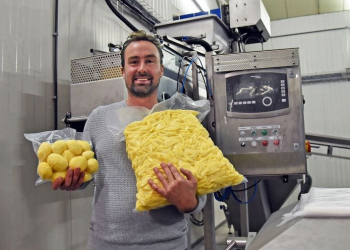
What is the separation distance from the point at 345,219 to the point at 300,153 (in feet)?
1.51

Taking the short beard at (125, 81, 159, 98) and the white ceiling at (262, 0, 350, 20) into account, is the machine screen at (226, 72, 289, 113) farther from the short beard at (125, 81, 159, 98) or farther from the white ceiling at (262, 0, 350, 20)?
the white ceiling at (262, 0, 350, 20)

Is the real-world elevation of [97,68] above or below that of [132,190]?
above

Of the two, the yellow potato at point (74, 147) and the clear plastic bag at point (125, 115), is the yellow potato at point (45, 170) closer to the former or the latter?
the yellow potato at point (74, 147)

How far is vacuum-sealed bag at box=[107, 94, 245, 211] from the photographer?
0.99 metres

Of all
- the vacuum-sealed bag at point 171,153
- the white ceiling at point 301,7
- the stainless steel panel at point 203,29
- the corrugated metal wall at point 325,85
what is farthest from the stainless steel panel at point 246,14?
the white ceiling at point 301,7

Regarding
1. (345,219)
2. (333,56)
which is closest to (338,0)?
(333,56)

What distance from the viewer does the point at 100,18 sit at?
2.53 meters

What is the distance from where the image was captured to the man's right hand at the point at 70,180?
1025 mm

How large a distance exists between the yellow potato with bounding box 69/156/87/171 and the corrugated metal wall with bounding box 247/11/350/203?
5089 mm

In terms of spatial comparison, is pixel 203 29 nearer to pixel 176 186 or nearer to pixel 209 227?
pixel 209 227

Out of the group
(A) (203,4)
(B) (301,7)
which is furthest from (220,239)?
(B) (301,7)

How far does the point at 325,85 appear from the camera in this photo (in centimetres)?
551

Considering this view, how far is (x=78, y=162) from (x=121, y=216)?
0.24m

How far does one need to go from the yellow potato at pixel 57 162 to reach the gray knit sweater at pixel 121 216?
17cm
